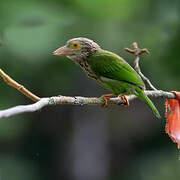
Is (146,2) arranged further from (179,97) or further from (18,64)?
(179,97)

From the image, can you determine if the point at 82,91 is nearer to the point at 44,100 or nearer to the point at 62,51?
the point at 62,51

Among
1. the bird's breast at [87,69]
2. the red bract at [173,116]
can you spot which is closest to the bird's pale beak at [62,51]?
the bird's breast at [87,69]

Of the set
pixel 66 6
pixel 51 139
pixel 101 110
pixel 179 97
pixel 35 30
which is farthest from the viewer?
pixel 51 139

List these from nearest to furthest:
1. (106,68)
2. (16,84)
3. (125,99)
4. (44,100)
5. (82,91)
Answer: (44,100) < (16,84) < (125,99) < (106,68) < (82,91)

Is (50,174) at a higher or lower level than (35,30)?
lower

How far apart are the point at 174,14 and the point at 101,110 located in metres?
2.24

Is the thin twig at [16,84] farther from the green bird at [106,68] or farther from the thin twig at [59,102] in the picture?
the green bird at [106,68]

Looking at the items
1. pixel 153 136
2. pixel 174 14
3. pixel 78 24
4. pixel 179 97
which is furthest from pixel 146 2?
pixel 179 97

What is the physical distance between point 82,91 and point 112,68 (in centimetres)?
545

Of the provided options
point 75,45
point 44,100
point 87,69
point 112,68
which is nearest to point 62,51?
point 75,45

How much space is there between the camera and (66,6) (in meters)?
9.43

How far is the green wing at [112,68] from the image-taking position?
4.15m

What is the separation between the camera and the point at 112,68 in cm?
423

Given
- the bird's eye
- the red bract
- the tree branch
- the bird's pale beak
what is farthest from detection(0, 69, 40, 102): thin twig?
the red bract
